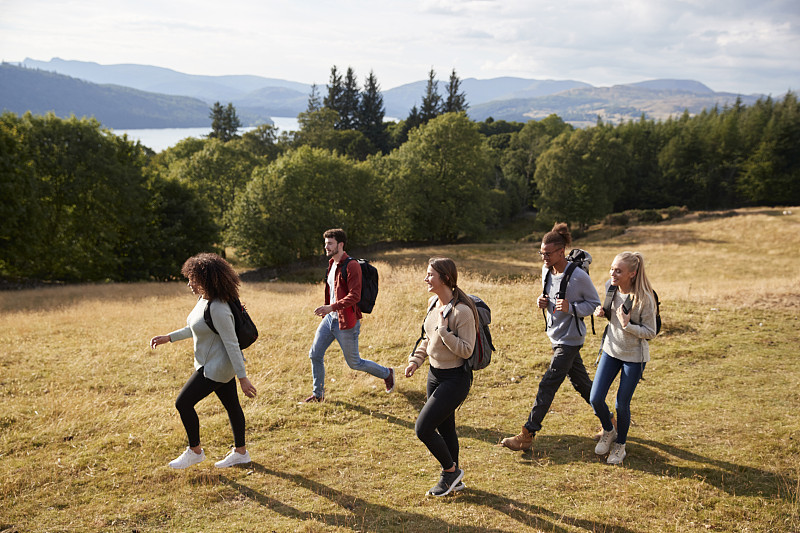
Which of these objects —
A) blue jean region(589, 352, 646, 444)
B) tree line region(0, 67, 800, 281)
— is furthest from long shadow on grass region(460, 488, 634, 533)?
tree line region(0, 67, 800, 281)

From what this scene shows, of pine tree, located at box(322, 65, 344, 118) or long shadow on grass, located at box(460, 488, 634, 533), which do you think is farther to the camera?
pine tree, located at box(322, 65, 344, 118)

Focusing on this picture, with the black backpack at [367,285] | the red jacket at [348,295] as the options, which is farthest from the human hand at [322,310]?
the black backpack at [367,285]

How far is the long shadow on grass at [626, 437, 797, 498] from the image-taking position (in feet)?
17.5

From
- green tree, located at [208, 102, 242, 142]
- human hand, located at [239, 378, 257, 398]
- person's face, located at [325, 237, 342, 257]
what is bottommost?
human hand, located at [239, 378, 257, 398]

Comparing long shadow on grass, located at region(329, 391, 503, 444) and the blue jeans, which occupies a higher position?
the blue jeans

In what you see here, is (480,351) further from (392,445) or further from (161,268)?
(161,268)

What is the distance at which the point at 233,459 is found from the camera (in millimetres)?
5852

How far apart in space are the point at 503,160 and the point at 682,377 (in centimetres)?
6956

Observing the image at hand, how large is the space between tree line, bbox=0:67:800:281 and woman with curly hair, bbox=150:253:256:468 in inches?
1033

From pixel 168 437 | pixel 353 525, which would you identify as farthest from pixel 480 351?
pixel 168 437

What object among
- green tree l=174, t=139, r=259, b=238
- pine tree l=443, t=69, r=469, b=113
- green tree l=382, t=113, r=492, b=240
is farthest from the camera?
pine tree l=443, t=69, r=469, b=113

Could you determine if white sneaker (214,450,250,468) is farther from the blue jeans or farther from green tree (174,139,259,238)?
green tree (174,139,259,238)

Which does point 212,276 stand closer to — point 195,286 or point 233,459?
point 195,286

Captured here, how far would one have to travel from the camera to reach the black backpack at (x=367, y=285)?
7100 millimetres
